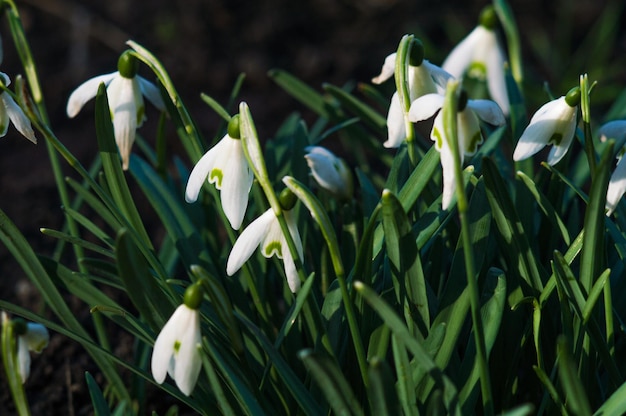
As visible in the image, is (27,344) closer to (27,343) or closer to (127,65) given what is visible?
(27,343)

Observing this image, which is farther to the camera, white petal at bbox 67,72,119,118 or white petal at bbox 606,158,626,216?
white petal at bbox 67,72,119,118

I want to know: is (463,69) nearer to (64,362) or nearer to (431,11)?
(64,362)

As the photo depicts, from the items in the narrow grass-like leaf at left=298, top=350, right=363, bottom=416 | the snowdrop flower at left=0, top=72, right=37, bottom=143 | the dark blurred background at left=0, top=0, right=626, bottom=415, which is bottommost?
the narrow grass-like leaf at left=298, top=350, right=363, bottom=416

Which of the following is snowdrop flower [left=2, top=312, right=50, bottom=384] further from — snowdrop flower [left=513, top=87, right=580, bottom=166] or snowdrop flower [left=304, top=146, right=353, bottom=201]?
snowdrop flower [left=513, top=87, right=580, bottom=166]

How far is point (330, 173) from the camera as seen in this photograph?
1.71 m

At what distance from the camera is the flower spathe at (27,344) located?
1456 millimetres

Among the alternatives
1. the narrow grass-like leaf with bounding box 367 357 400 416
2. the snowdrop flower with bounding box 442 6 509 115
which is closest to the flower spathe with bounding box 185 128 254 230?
the narrow grass-like leaf with bounding box 367 357 400 416

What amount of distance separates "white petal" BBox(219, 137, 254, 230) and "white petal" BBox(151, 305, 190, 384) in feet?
0.76

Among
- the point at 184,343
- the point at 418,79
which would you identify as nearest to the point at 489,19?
the point at 418,79

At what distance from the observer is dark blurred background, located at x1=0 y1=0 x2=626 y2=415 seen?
11.1ft

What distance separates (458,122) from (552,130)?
21cm

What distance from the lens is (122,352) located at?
2104mm

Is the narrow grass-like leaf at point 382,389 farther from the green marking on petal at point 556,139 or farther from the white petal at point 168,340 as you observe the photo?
the green marking on petal at point 556,139

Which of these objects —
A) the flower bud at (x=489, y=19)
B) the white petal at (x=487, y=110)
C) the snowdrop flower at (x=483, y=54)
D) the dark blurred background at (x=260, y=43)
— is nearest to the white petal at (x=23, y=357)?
the white petal at (x=487, y=110)
